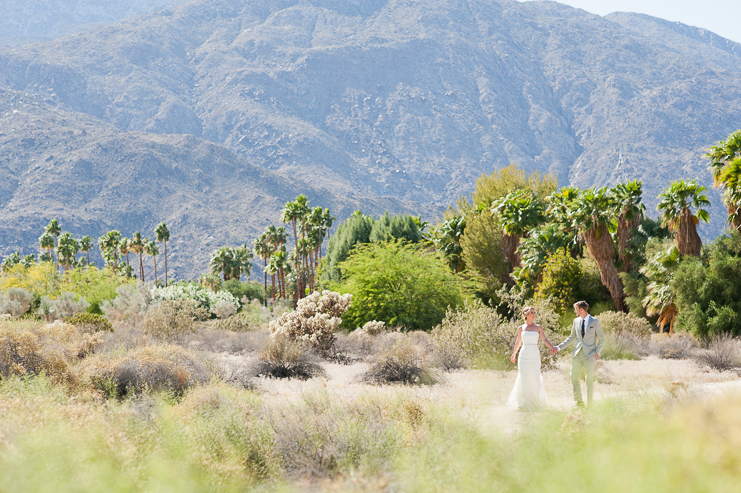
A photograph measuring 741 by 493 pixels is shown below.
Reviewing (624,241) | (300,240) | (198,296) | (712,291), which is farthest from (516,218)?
(300,240)

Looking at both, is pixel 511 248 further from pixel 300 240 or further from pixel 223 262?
pixel 223 262

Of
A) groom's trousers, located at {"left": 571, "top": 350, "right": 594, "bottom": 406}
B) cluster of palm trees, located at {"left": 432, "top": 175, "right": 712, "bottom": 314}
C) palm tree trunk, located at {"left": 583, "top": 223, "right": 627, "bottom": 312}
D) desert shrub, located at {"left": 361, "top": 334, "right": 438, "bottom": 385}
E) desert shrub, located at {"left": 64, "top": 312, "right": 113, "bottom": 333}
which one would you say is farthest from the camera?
palm tree trunk, located at {"left": 583, "top": 223, "right": 627, "bottom": 312}

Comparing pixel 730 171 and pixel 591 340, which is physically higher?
pixel 730 171

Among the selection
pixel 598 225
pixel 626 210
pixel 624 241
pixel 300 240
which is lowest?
pixel 300 240

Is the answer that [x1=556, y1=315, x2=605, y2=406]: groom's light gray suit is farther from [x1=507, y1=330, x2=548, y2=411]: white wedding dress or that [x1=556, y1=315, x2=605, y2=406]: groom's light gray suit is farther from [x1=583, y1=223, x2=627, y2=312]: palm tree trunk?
[x1=583, y1=223, x2=627, y2=312]: palm tree trunk

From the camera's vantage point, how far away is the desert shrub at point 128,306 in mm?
24328

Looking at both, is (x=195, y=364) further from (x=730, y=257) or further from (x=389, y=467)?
(x=730, y=257)

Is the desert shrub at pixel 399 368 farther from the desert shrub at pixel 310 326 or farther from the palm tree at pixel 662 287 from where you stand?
the palm tree at pixel 662 287

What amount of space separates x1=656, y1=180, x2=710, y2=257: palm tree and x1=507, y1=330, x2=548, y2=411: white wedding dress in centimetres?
1311

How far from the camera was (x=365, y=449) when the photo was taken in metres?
6.38

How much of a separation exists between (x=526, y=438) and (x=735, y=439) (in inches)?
81.8

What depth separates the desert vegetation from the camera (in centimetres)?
531

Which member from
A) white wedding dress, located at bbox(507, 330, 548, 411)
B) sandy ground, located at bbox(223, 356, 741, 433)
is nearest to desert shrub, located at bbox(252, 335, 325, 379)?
sandy ground, located at bbox(223, 356, 741, 433)

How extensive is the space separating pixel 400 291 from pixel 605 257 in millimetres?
8893
